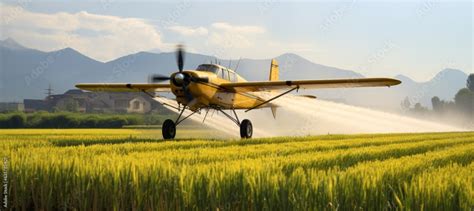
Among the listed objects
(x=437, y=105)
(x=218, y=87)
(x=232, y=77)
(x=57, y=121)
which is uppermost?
(x=437, y=105)

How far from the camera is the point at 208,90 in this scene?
22.8 metres

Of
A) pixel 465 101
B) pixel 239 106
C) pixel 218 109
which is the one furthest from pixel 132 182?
pixel 465 101

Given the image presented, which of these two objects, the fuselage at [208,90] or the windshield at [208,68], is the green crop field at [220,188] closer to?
the fuselage at [208,90]

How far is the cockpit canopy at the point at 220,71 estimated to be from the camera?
927 inches

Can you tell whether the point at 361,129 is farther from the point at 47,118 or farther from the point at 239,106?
the point at 47,118

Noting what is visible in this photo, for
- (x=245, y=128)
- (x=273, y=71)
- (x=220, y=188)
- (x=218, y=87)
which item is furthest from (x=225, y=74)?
(x=220, y=188)

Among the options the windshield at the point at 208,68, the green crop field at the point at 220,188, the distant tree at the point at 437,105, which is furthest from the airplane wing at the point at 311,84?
the distant tree at the point at 437,105

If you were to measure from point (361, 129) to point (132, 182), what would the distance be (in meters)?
40.8

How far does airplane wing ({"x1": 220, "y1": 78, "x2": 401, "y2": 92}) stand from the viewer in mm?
22297

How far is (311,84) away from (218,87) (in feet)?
14.9

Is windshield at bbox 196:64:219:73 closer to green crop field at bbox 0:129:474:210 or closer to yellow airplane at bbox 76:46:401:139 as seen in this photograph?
yellow airplane at bbox 76:46:401:139

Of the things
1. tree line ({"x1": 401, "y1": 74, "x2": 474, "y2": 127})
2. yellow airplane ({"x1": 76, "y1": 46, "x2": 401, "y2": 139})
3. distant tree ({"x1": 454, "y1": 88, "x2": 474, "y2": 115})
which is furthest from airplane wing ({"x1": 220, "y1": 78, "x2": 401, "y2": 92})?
distant tree ({"x1": 454, "y1": 88, "x2": 474, "y2": 115})

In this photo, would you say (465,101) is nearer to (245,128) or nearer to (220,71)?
(245,128)

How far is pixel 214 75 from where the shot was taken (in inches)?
924
